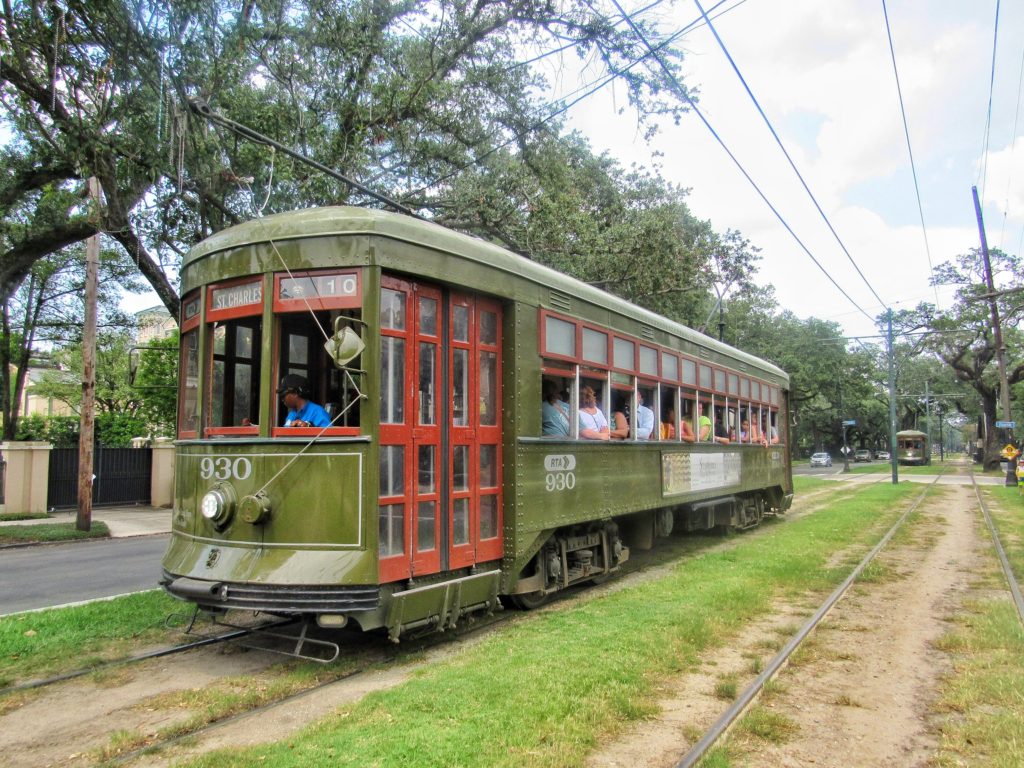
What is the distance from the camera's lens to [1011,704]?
4.63 metres

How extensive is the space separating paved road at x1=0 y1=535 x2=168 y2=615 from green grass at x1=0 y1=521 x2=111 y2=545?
448 mm

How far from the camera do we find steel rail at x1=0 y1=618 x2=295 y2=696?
5.08 metres

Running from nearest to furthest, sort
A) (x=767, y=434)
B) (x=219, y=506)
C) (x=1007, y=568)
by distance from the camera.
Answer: (x=219, y=506) < (x=1007, y=568) < (x=767, y=434)

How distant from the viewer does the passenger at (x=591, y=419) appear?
779 centimetres

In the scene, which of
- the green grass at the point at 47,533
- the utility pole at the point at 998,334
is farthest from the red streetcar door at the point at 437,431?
the utility pole at the point at 998,334

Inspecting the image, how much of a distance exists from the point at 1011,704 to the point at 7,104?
1327cm

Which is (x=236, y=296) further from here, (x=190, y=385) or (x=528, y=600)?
(x=528, y=600)

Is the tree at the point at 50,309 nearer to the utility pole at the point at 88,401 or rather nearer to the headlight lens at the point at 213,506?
the utility pole at the point at 88,401

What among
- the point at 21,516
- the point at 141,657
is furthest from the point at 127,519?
the point at 141,657

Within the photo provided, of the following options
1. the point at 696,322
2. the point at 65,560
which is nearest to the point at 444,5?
the point at 65,560

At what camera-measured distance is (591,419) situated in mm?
7879

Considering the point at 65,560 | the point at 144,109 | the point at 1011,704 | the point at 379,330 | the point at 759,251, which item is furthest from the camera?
the point at 759,251

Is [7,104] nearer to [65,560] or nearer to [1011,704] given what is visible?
[65,560]

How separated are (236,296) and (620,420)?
14.7 feet
